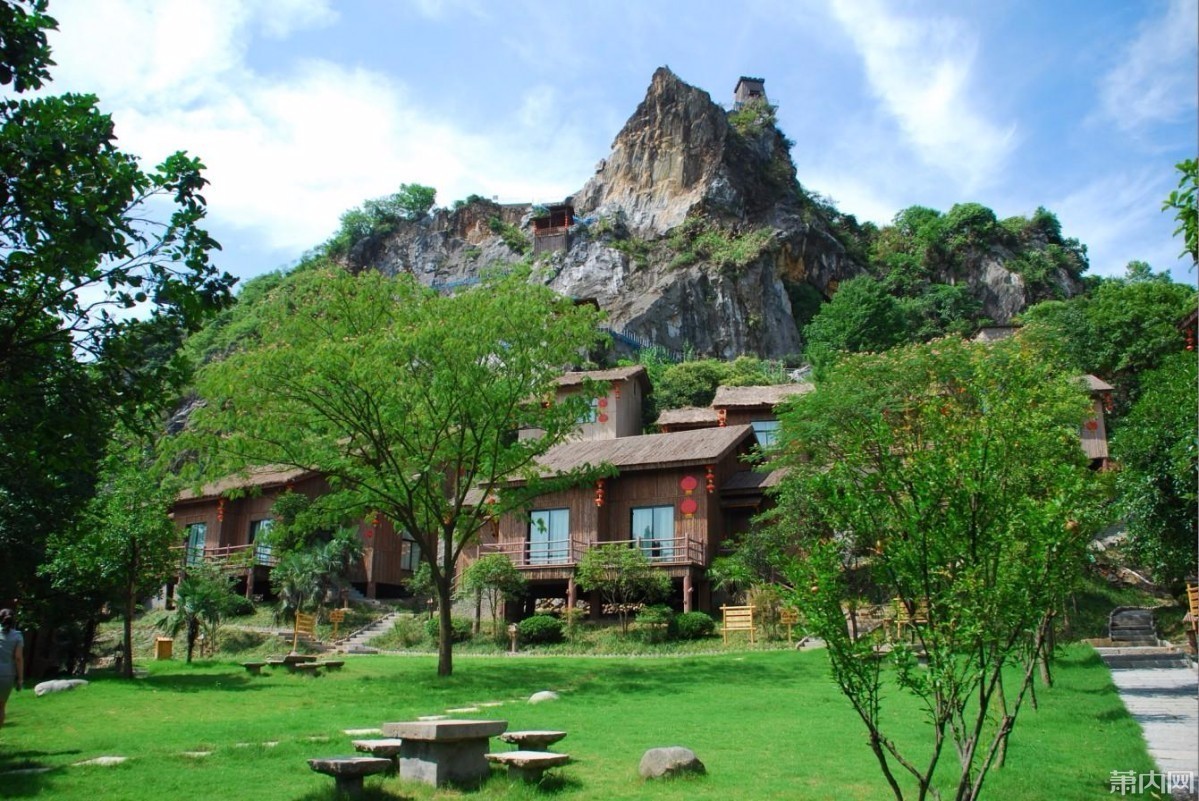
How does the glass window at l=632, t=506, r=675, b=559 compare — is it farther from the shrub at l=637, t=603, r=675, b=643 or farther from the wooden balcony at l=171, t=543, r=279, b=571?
the wooden balcony at l=171, t=543, r=279, b=571

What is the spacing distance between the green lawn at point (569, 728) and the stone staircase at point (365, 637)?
5903 mm

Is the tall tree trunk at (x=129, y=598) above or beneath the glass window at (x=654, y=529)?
beneath

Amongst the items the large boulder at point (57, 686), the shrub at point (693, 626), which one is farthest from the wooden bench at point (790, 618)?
the large boulder at point (57, 686)

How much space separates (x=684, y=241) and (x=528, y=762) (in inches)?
2287

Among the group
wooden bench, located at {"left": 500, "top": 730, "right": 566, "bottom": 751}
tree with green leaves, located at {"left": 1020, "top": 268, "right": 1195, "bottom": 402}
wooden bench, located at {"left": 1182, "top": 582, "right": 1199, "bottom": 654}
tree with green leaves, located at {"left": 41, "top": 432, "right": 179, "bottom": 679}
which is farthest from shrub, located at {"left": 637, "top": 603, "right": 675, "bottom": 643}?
tree with green leaves, located at {"left": 1020, "top": 268, "right": 1195, "bottom": 402}

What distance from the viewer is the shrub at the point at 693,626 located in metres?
25.1

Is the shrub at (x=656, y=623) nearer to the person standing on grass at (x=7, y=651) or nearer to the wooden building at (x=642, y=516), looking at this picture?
the wooden building at (x=642, y=516)

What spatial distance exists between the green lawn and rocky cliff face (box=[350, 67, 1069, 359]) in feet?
135

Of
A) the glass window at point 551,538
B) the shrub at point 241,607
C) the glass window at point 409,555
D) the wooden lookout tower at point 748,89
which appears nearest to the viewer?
the glass window at point 551,538

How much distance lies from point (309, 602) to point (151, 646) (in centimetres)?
612

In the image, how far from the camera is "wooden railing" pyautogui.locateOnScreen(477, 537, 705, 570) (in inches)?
1121

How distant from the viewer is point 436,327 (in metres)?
18.8

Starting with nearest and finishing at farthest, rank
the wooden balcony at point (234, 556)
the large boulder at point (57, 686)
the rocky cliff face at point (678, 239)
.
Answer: the large boulder at point (57, 686)
the wooden balcony at point (234, 556)
the rocky cliff face at point (678, 239)

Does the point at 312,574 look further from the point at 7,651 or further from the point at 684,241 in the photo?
the point at 684,241
